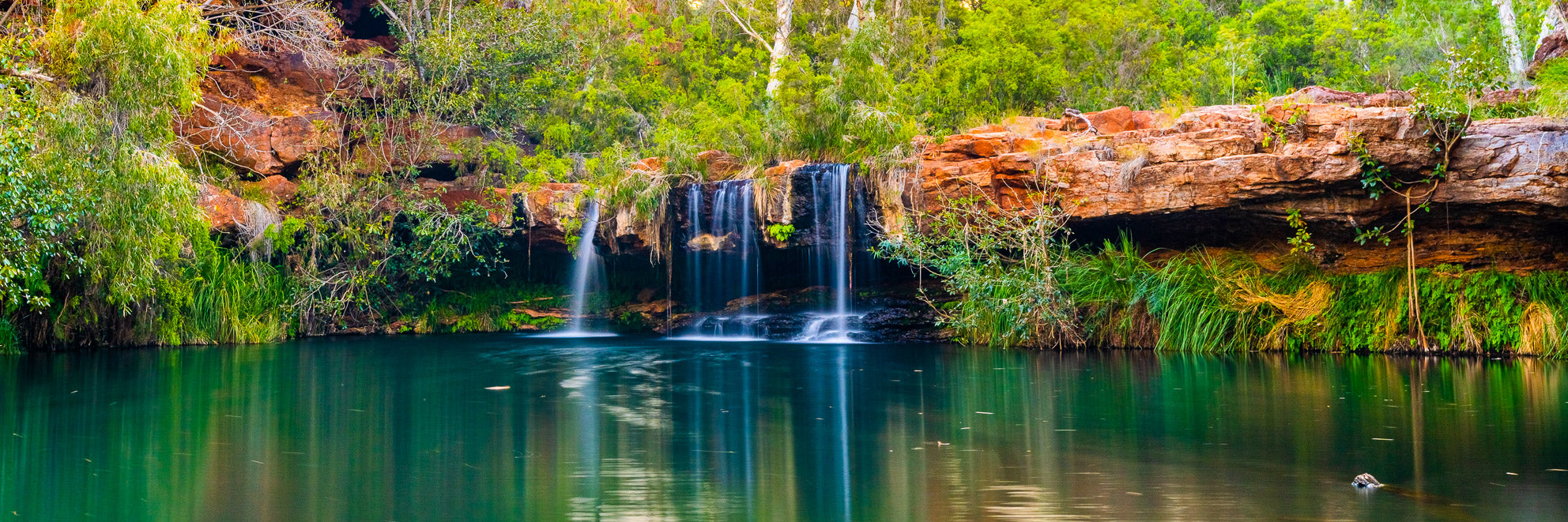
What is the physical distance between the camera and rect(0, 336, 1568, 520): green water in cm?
495

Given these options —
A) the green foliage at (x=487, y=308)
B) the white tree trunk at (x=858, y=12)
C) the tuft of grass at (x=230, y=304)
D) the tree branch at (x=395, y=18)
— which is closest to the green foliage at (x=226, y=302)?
the tuft of grass at (x=230, y=304)

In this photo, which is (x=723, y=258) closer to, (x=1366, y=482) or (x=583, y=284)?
(x=583, y=284)

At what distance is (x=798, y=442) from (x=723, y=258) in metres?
13.4

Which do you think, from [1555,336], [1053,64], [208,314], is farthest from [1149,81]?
[208,314]

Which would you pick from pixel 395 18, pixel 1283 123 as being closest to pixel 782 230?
pixel 1283 123

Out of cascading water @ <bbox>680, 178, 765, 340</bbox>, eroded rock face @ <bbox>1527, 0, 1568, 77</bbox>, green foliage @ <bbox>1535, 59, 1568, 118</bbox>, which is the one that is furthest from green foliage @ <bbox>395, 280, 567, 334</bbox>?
eroded rock face @ <bbox>1527, 0, 1568, 77</bbox>

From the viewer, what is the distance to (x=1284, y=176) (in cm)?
1355

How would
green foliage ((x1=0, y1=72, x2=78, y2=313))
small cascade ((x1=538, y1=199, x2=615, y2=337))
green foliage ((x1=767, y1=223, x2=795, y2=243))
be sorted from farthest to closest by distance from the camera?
small cascade ((x1=538, y1=199, x2=615, y2=337)) < green foliage ((x1=767, y1=223, x2=795, y2=243)) < green foliage ((x1=0, y1=72, x2=78, y2=313))

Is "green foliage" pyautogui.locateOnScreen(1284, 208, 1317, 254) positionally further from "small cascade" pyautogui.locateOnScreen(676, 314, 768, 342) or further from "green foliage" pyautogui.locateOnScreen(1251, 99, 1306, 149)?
"small cascade" pyautogui.locateOnScreen(676, 314, 768, 342)

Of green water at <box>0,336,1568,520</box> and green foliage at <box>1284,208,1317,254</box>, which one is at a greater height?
green foliage at <box>1284,208,1317,254</box>

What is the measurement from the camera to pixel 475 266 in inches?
851

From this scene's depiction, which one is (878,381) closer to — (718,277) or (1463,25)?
(718,277)

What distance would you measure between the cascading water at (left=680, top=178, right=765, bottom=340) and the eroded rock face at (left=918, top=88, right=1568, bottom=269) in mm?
Answer: 3569

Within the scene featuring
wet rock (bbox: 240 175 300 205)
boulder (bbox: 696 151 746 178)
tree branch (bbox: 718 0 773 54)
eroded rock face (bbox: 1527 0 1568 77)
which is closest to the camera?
eroded rock face (bbox: 1527 0 1568 77)
